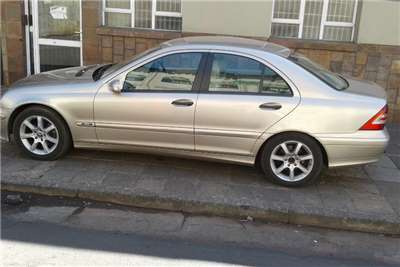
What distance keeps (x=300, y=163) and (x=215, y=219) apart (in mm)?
1133

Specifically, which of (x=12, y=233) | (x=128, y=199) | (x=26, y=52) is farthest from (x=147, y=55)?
(x=26, y=52)

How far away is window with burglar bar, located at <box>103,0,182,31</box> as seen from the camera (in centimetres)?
782

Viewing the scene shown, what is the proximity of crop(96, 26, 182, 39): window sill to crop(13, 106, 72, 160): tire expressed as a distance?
324 cm

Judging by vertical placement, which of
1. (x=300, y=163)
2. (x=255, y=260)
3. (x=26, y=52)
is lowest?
(x=255, y=260)

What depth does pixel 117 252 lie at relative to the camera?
3.51 m

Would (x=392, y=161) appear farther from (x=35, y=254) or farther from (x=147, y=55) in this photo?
(x=35, y=254)

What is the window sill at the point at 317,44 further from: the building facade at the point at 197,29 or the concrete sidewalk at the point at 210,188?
the concrete sidewalk at the point at 210,188

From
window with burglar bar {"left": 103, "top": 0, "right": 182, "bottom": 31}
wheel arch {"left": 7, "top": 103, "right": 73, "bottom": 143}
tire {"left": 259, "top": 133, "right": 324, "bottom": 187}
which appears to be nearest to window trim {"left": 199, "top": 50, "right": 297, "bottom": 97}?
tire {"left": 259, "top": 133, "right": 324, "bottom": 187}

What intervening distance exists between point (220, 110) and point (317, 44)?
360 cm

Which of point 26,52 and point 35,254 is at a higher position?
point 26,52

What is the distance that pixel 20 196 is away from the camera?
14.5ft

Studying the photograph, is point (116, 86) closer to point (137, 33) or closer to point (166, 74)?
point (166, 74)

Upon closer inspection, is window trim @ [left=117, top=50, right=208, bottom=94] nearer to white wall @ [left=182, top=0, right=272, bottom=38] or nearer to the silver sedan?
the silver sedan

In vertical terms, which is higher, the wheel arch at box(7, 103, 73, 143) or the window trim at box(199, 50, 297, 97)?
the window trim at box(199, 50, 297, 97)
